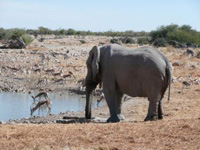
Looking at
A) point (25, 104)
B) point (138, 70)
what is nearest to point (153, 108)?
point (138, 70)

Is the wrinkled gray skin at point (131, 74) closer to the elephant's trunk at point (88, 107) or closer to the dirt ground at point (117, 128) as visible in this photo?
the elephant's trunk at point (88, 107)

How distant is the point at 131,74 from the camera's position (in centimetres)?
1476

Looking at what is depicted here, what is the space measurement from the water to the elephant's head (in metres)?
5.48

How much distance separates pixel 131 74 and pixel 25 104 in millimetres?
11558

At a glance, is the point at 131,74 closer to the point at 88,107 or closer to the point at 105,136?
the point at 88,107

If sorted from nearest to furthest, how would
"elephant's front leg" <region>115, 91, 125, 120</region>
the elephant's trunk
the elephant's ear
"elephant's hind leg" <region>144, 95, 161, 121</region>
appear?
"elephant's hind leg" <region>144, 95, 161, 121</region> < the elephant's ear < "elephant's front leg" <region>115, 91, 125, 120</region> < the elephant's trunk

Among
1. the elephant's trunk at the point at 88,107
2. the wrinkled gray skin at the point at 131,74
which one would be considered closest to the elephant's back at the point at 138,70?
the wrinkled gray skin at the point at 131,74

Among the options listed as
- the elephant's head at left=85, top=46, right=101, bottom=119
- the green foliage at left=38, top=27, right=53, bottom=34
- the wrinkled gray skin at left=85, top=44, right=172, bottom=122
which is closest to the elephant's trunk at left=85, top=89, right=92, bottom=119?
the elephant's head at left=85, top=46, right=101, bottom=119

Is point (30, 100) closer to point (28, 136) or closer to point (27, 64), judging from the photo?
point (27, 64)

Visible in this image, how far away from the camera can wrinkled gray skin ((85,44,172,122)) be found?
569 inches

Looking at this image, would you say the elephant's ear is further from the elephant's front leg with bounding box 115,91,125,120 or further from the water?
the water

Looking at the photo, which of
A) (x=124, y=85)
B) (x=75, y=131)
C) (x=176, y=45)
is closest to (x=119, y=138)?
(x=75, y=131)

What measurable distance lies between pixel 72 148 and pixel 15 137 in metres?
1.58

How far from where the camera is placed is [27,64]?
1578 inches
